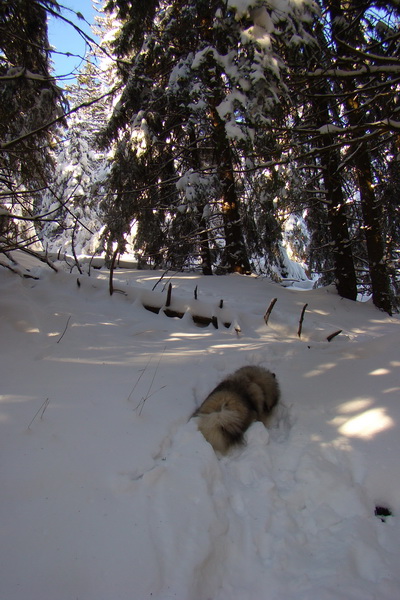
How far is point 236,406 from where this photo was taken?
3270 mm

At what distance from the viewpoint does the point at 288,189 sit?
8.05m

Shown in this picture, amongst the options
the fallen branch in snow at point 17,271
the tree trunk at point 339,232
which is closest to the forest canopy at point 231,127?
the tree trunk at point 339,232

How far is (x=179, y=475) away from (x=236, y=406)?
1.03 m

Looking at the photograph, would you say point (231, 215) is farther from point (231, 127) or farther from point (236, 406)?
point (236, 406)

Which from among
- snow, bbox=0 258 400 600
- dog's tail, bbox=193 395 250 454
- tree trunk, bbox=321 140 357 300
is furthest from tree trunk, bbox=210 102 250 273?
dog's tail, bbox=193 395 250 454

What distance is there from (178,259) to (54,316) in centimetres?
621

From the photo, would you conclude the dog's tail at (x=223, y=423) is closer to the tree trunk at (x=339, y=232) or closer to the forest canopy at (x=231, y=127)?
the forest canopy at (x=231, y=127)

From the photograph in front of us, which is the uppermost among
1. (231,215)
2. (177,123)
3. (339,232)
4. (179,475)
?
(177,123)

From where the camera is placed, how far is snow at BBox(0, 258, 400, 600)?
5.77ft

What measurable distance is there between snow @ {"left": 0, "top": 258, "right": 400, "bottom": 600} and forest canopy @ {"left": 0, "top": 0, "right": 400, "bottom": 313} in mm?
2190

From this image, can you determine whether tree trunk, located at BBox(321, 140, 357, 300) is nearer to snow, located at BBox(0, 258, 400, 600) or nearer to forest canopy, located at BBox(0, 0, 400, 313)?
forest canopy, located at BBox(0, 0, 400, 313)

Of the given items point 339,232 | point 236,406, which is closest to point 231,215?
point 339,232

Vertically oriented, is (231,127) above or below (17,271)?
above

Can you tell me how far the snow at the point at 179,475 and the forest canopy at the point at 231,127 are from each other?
2.19 metres
